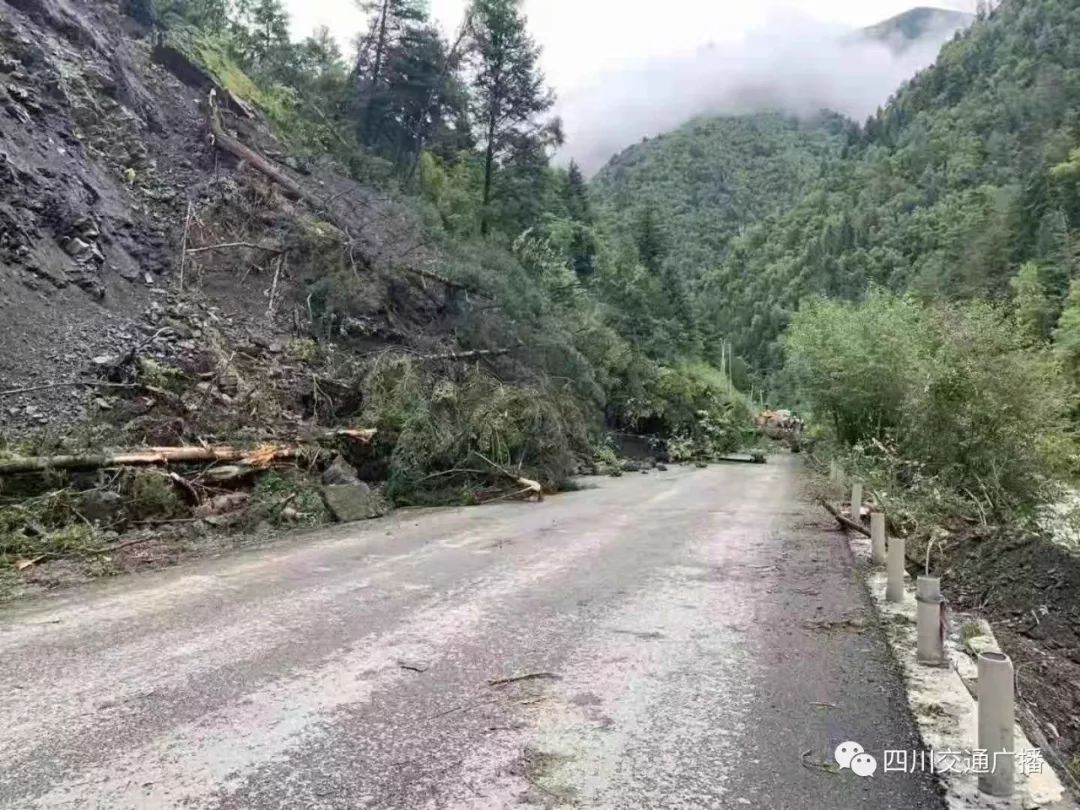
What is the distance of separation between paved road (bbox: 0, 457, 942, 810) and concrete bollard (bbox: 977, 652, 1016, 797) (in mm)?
290

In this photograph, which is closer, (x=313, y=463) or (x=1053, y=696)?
(x=1053, y=696)

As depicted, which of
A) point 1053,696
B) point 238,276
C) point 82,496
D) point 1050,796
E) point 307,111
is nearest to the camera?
point 1050,796

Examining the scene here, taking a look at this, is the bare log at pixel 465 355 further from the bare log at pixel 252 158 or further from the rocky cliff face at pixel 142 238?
the bare log at pixel 252 158

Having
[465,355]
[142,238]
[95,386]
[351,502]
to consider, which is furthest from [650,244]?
[95,386]

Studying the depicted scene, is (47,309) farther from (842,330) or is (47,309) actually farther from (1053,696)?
(842,330)

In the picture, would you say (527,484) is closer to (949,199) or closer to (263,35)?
(263,35)

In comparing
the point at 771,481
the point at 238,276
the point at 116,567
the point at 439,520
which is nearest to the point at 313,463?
the point at 439,520

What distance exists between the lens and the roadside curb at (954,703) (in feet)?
10.9

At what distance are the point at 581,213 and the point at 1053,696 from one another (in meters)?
47.5

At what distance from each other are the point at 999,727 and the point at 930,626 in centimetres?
180

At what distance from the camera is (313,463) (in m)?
12.4

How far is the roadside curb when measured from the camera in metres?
3.31

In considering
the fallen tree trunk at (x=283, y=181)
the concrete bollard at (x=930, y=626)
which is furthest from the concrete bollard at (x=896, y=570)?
the fallen tree trunk at (x=283, y=181)

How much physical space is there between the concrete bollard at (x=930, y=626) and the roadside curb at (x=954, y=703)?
7 centimetres
